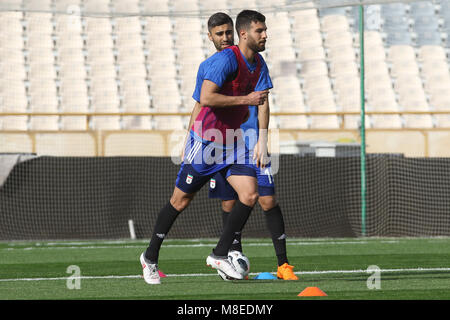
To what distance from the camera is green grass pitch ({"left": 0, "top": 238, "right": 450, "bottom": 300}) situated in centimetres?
589

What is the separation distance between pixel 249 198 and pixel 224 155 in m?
0.37

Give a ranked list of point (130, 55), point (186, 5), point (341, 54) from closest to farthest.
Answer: point (130, 55), point (341, 54), point (186, 5)

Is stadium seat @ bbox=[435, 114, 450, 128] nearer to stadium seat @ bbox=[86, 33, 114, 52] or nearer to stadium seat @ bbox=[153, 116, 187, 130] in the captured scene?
stadium seat @ bbox=[153, 116, 187, 130]

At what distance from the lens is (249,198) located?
642 centimetres

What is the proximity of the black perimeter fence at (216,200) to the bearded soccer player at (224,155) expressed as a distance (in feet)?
20.9

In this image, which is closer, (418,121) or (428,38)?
(418,121)

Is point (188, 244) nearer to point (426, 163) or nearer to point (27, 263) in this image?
point (27, 263)

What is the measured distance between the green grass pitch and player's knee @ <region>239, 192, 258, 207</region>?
611mm

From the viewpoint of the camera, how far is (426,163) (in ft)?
42.9

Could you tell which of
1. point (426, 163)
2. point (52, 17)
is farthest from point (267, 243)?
point (52, 17)

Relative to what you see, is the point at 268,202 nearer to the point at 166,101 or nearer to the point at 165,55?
the point at 166,101

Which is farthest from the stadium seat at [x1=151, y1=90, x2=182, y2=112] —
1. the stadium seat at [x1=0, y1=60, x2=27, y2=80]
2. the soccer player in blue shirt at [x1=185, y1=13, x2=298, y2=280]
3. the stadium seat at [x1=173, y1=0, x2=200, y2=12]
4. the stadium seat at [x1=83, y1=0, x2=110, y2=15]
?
the soccer player in blue shirt at [x1=185, y1=13, x2=298, y2=280]

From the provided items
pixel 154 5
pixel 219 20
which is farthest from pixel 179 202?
pixel 154 5

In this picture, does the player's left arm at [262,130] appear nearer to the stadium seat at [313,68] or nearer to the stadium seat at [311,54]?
the stadium seat at [313,68]
